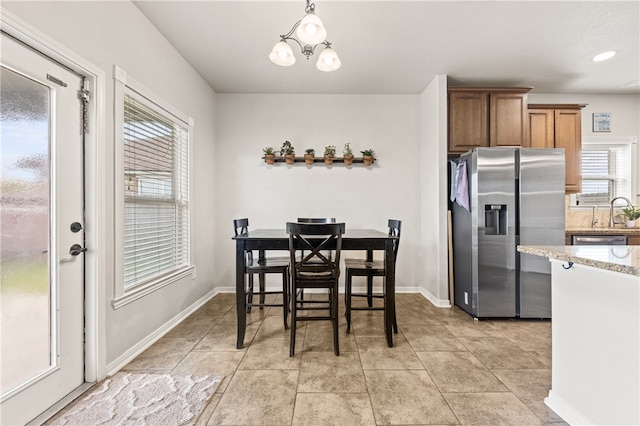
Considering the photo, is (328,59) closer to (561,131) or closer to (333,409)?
(333,409)

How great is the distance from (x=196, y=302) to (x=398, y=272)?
264 cm

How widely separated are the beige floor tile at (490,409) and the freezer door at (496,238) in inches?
55.1

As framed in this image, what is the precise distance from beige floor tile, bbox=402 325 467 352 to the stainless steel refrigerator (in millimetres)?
624

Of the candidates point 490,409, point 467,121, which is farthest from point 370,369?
point 467,121

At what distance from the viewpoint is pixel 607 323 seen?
4.36ft

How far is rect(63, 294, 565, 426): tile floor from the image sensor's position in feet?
5.20

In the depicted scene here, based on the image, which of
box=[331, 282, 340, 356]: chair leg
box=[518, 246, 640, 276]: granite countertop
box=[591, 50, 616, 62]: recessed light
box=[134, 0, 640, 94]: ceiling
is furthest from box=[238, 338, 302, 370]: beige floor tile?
box=[591, 50, 616, 62]: recessed light

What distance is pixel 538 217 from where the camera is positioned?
2.99m

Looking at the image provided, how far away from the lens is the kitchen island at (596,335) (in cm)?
122

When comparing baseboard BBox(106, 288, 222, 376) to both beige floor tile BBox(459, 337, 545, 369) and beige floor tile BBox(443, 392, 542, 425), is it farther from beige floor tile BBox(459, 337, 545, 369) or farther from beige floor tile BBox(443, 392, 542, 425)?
beige floor tile BBox(459, 337, 545, 369)

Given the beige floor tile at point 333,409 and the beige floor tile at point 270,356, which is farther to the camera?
the beige floor tile at point 270,356

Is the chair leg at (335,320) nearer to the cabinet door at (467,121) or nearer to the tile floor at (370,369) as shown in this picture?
the tile floor at (370,369)

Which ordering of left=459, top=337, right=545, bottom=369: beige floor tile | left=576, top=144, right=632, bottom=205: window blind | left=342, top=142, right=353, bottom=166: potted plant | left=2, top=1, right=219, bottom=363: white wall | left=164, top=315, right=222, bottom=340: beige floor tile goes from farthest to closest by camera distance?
1. left=576, top=144, right=632, bottom=205: window blind
2. left=342, top=142, right=353, bottom=166: potted plant
3. left=164, top=315, right=222, bottom=340: beige floor tile
4. left=459, top=337, right=545, bottom=369: beige floor tile
5. left=2, top=1, right=219, bottom=363: white wall

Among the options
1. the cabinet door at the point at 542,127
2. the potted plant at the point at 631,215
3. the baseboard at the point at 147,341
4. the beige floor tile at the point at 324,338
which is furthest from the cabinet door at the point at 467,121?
the baseboard at the point at 147,341
